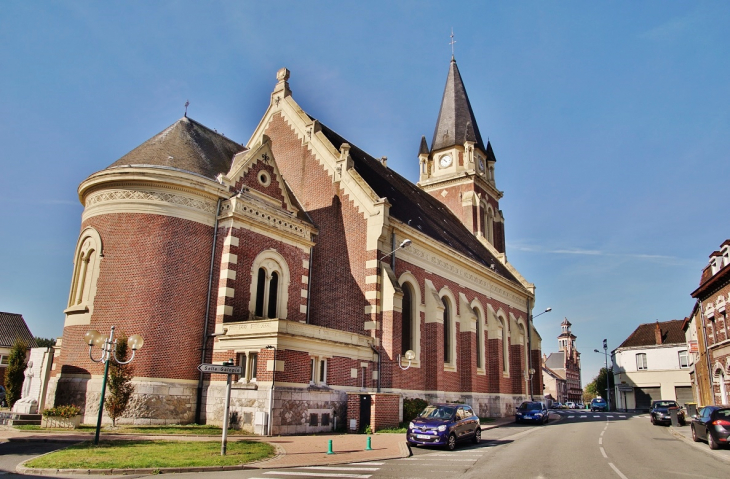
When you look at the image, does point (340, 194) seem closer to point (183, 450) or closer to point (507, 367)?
point (183, 450)

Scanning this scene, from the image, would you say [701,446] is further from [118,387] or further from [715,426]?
[118,387]

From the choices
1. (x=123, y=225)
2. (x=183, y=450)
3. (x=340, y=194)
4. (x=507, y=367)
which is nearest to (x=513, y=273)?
(x=507, y=367)

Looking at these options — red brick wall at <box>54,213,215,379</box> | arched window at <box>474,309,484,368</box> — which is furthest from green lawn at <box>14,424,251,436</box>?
arched window at <box>474,309,484,368</box>

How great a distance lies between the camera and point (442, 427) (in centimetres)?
1792

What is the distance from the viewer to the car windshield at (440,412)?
61.8 ft

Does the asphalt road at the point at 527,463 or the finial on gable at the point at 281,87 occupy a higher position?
the finial on gable at the point at 281,87

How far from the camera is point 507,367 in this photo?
40.6 metres

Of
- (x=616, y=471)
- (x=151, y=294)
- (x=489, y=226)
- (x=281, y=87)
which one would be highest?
(x=281, y=87)

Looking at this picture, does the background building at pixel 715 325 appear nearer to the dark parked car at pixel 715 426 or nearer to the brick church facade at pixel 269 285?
the dark parked car at pixel 715 426

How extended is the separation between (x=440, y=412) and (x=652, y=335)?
60.3 metres

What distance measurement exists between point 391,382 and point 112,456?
14.6 metres

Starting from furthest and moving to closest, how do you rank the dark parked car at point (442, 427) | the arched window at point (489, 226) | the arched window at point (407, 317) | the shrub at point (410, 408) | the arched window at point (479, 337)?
the arched window at point (489, 226), the arched window at point (479, 337), the arched window at point (407, 317), the shrub at point (410, 408), the dark parked car at point (442, 427)

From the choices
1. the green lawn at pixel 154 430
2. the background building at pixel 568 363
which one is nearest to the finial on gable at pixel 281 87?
the green lawn at pixel 154 430

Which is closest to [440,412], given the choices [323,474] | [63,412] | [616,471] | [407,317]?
[616,471]
